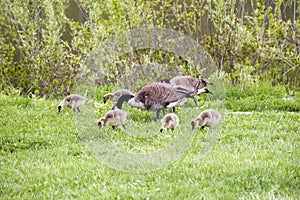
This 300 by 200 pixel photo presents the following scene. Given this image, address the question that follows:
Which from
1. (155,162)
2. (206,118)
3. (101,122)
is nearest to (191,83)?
Result: (206,118)

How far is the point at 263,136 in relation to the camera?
552cm

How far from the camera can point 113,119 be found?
4.30 metres

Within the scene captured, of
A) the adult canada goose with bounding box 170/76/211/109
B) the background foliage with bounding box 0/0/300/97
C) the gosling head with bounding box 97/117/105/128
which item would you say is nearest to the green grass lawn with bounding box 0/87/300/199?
the gosling head with bounding box 97/117/105/128

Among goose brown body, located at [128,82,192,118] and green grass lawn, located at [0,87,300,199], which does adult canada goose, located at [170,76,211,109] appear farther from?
green grass lawn, located at [0,87,300,199]

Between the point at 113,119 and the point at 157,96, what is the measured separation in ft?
2.40

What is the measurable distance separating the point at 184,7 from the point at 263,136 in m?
4.74

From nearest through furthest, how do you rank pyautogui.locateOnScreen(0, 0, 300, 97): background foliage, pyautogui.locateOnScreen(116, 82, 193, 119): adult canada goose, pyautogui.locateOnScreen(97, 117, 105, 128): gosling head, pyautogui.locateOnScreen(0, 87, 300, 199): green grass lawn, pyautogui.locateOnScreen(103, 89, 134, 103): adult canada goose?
pyautogui.locateOnScreen(116, 82, 193, 119): adult canada goose
pyautogui.locateOnScreen(0, 87, 300, 199): green grass lawn
pyautogui.locateOnScreen(103, 89, 134, 103): adult canada goose
pyautogui.locateOnScreen(97, 117, 105, 128): gosling head
pyautogui.locateOnScreen(0, 0, 300, 97): background foliage

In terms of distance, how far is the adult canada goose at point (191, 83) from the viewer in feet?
12.3

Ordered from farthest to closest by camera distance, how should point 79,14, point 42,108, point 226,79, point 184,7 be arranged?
point 79,14
point 184,7
point 226,79
point 42,108

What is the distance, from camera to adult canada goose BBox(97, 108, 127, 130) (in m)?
4.24

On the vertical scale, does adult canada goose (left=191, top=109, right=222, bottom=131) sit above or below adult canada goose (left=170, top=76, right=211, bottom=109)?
below

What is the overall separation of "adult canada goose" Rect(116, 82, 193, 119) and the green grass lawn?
0.22 metres

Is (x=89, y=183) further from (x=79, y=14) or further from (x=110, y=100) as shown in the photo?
(x=79, y=14)

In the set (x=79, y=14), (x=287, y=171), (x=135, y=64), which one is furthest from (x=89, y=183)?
(x=79, y=14)
